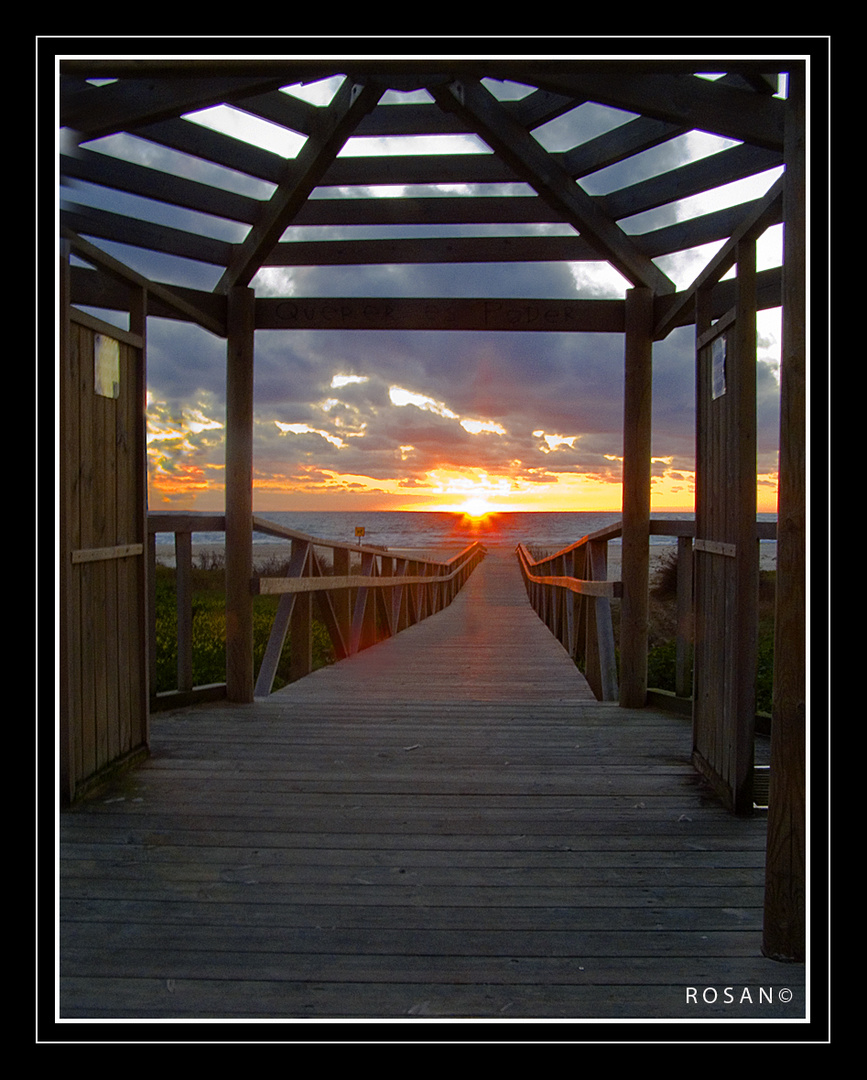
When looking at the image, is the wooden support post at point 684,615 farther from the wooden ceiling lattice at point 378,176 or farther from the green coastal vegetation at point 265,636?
the wooden ceiling lattice at point 378,176

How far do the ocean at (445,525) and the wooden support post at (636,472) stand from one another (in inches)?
1787

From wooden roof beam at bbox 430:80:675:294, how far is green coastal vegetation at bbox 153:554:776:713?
2.68 meters

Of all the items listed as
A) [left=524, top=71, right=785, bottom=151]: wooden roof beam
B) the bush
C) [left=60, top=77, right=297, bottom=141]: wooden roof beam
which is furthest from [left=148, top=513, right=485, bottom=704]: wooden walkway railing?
[left=524, top=71, right=785, bottom=151]: wooden roof beam

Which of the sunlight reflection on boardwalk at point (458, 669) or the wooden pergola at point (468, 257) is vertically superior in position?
the wooden pergola at point (468, 257)

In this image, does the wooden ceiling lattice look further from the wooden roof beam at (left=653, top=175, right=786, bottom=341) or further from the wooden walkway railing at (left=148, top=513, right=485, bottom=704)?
the wooden walkway railing at (left=148, top=513, right=485, bottom=704)

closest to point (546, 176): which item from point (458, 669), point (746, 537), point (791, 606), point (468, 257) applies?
point (468, 257)

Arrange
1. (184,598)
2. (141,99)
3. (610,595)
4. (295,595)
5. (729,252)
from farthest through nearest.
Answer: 1. (295,595)
2. (610,595)
3. (184,598)
4. (141,99)
5. (729,252)

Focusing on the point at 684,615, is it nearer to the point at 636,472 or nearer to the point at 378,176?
the point at 636,472

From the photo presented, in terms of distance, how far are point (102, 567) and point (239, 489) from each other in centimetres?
135

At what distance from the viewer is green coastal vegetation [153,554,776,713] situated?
7.57 metres

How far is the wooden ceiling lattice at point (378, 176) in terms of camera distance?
9.98 feet

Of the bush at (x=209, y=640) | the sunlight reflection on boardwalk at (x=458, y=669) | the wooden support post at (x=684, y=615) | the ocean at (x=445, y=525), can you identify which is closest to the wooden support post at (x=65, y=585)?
the sunlight reflection on boardwalk at (x=458, y=669)

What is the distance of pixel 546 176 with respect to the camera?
12.1 ft
